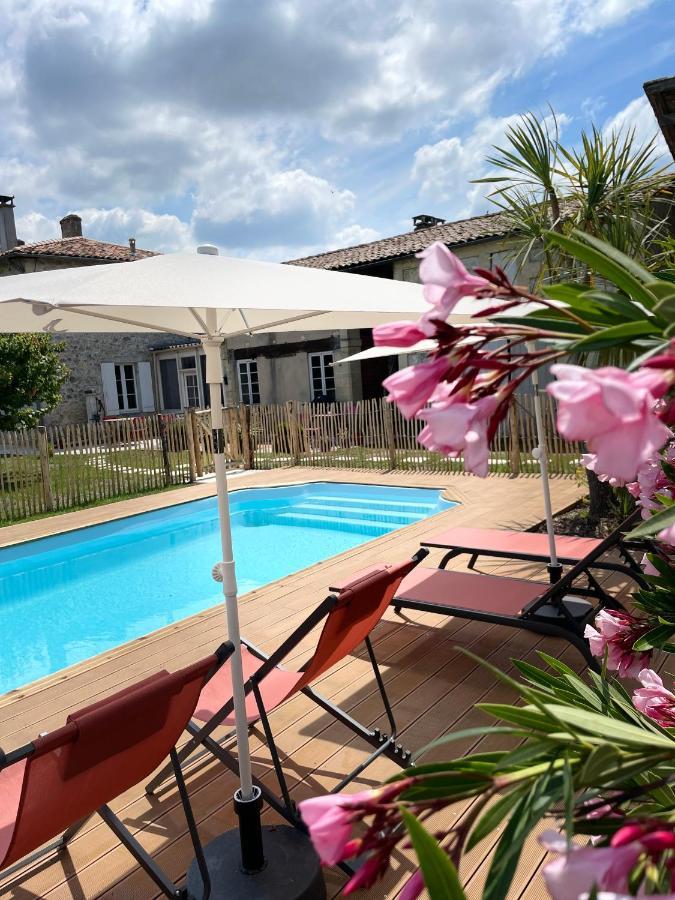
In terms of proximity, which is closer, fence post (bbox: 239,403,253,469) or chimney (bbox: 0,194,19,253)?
fence post (bbox: 239,403,253,469)

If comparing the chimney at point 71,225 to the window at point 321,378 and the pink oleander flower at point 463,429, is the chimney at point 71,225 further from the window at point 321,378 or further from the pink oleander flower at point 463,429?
the pink oleander flower at point 463,429

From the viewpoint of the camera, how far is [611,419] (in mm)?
512

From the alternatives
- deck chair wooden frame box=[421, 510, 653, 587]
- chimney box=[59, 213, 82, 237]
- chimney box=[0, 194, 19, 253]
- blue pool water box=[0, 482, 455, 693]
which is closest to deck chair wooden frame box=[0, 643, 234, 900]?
deck chair wooden frame box=[421, 510, 653, 587]

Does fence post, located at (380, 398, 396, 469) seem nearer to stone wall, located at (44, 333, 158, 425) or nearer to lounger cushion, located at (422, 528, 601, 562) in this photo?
lounger cushion, located at (422, 528, 601, 562)

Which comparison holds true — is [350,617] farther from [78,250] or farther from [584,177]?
[78,250]

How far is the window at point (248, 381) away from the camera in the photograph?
890 inches

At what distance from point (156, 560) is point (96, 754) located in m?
7.64

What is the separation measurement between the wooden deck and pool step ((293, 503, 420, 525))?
10.9ft

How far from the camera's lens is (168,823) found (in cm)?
290

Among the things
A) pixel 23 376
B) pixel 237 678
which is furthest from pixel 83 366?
pixel 237 678

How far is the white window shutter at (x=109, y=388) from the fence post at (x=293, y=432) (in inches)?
443

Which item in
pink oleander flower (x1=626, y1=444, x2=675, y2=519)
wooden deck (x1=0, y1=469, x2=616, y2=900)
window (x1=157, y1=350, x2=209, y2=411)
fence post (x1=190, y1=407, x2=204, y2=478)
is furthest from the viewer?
window (x1=157, y1=350, x2=209, y2=411)

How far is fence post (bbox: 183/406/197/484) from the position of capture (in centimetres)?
1349

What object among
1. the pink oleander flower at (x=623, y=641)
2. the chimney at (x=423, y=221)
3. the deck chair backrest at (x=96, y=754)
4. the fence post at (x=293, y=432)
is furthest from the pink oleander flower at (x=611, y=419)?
the chimney at (x=423, y=221)
